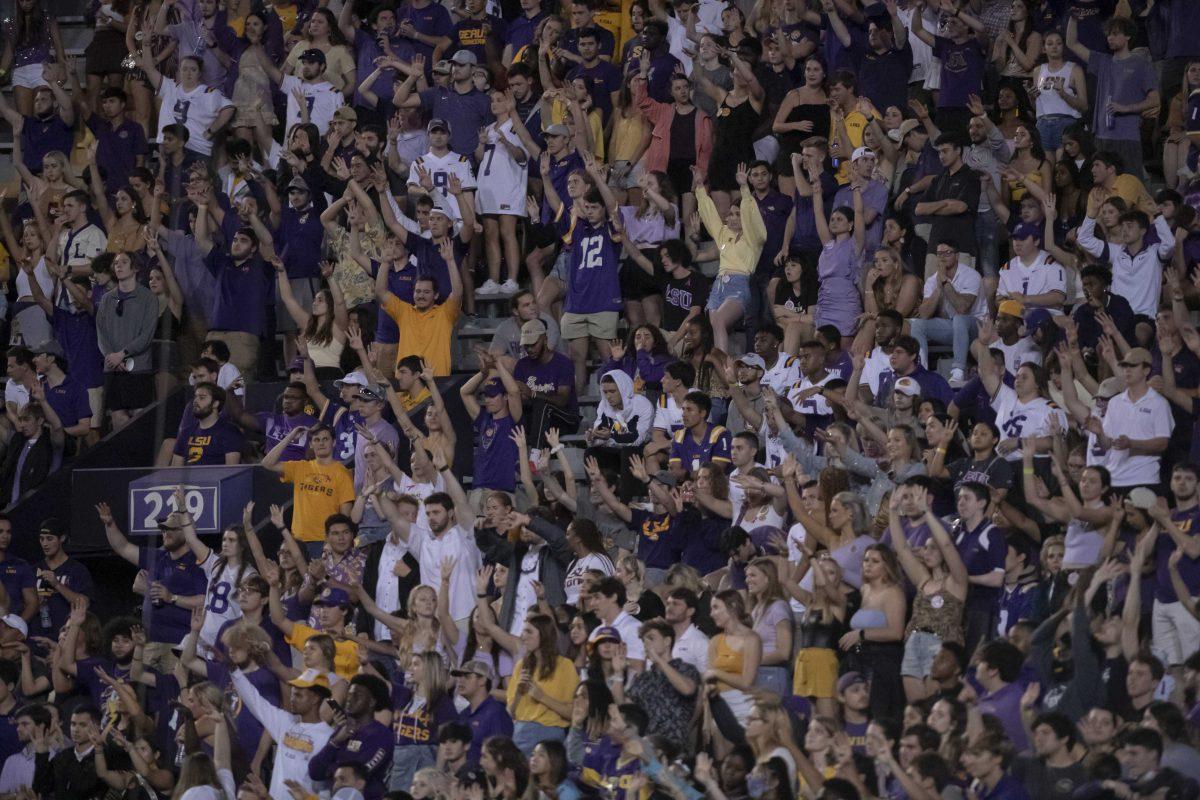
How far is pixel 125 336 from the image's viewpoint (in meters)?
17.2

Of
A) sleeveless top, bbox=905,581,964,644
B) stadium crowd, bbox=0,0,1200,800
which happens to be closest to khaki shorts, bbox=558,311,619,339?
stadium crowd, bbox=0,0,1200,800

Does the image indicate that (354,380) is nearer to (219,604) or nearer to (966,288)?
(219,604)

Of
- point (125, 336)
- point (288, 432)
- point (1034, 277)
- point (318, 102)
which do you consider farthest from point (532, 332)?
point (318, 102)

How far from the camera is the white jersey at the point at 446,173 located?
16.8 meters

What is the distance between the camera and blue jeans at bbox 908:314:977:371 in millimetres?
14391

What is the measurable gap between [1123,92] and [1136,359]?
3.51 m

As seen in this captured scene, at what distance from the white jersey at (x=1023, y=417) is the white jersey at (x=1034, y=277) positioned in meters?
1.35

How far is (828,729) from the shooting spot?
10594 millimetres

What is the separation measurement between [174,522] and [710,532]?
3967 mm

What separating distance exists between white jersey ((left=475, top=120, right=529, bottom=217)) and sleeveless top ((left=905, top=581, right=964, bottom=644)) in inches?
238

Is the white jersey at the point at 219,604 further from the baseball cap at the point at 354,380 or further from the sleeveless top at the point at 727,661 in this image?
the sleeveless top at the point at 727,661

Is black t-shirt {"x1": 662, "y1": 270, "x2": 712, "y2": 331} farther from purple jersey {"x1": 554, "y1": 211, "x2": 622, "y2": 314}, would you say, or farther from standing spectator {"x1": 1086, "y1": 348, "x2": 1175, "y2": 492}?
standing spectator {"x1": 1086, "y1": 348, "x2": 1175, "y2": 492}

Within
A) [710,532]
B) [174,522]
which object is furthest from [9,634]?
[710,532]

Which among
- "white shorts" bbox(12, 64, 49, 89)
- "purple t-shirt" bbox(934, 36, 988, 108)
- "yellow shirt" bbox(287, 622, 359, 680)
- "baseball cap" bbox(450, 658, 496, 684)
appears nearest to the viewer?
"baseball cap" bbox(450, 658, 496, 684)
